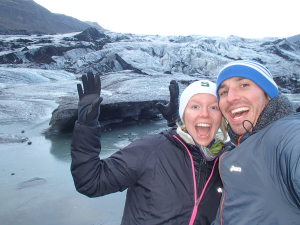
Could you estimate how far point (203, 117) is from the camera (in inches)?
93.0

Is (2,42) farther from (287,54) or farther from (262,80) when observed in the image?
(262,80)

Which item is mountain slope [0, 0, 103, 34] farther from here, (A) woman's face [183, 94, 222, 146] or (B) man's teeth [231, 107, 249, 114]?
(B) man's teeth [231, 107, 249, 114]

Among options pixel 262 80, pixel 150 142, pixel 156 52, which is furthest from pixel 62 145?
pixel 156 52

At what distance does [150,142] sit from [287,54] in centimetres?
3460

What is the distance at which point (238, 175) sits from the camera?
163 centimetres

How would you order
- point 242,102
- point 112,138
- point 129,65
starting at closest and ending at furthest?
point 242,102
point 112,138
point 129,65

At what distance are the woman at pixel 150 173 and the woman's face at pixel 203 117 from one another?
4.6 inches

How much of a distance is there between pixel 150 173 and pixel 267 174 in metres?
0.86

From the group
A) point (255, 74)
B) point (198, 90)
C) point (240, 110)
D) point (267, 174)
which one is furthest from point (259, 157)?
point (198, 90)

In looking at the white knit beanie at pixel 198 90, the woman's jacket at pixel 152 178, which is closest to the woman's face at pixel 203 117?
the white knit beanie at pixel 198 90

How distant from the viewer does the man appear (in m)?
1.35

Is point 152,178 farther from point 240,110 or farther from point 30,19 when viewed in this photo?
point 30,19

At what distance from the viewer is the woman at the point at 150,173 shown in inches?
77.4

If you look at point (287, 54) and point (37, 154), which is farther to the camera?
point (287, 54)
